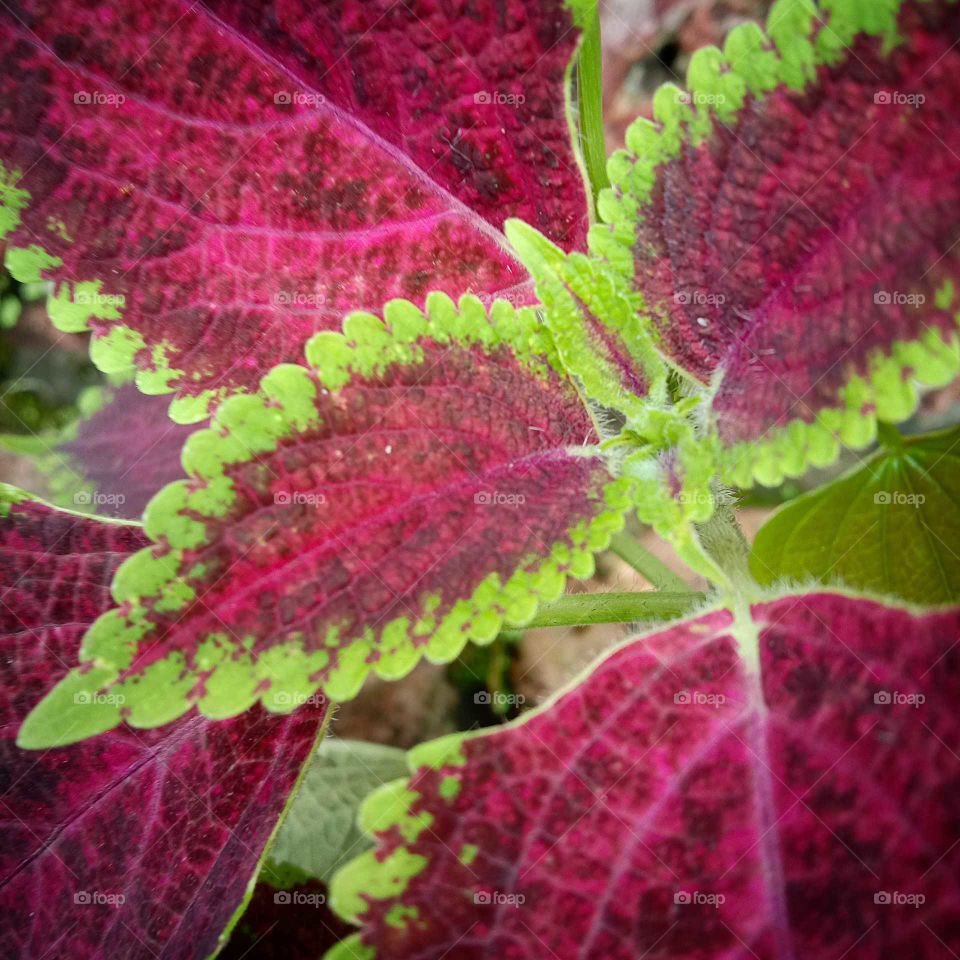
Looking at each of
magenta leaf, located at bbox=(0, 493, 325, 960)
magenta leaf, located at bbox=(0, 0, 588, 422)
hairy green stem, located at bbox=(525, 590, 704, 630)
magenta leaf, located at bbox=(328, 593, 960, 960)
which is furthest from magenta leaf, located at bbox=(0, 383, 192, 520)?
magenta leaf, located at bbox=(328, 593, 960, 960)

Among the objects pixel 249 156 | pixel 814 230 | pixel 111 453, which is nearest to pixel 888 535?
pixel 814 230

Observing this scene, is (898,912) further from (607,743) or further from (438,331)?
(438,331)

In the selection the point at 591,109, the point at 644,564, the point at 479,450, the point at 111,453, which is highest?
the point at 591,109

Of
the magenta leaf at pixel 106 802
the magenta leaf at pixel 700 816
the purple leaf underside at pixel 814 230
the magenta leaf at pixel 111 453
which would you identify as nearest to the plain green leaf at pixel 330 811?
the magenta leaf at pixel 106 802

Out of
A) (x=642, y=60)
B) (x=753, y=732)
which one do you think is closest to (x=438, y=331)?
(x=753, y=732)

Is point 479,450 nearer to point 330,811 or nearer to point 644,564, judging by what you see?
point 644,564

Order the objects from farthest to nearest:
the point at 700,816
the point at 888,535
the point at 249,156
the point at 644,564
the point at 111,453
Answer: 1. the point at 111,453
2. the point at 644,564
3. the point at 888,535
4. the point at 249,156
5. the point at 700,816
